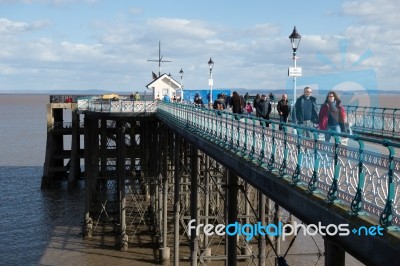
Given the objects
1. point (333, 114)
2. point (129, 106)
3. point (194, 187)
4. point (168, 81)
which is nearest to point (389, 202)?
point (333, 114)

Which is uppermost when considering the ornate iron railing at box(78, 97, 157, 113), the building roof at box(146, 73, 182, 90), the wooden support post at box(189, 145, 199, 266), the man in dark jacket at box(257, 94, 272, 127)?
the building roof at box(146, 73, 182, 90)

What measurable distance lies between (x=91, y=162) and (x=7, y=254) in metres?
6.45

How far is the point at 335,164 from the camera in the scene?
7.36 m

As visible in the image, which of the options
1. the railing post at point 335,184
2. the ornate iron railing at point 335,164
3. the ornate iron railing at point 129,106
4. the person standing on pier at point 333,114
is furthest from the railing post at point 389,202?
the ornate iron railing at point 129,106

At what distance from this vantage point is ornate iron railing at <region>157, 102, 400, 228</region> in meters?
6.25

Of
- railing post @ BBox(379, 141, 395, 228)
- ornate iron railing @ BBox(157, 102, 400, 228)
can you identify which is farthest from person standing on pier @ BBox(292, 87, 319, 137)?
railing post @ BBox(379, 141, 395, 228)

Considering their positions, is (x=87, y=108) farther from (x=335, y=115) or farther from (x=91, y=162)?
(x=335, y=115)

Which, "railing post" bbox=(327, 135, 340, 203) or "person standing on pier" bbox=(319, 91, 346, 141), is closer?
"railing post" bbox=(327, 135, 340, 203)

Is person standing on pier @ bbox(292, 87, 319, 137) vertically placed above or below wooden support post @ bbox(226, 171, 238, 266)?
above

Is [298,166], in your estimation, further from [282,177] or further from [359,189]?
[359,189]

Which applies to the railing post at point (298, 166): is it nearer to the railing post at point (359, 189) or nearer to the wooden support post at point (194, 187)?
the railing post at point (359, 189)

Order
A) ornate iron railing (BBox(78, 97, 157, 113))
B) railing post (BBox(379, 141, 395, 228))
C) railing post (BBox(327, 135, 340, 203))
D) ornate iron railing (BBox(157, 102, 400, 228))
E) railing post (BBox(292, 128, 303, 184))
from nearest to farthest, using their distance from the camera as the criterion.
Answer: railing post (BBox(379, 141, 395, 228)) < ornate iron railing (BBox(157, 102, 400, 228)) < railing post (BBox(327, 135, 340, 203)) < railing post (BBox(292, 128, 303, 184)) < ornate iron railing (BBox(78, 97, 157, 113))

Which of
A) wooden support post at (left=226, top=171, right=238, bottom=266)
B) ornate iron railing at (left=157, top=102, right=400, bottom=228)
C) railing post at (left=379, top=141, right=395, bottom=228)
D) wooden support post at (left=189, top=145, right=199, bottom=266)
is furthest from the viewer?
wooden support post at (left=189, top=145, right=199, bottom=266)

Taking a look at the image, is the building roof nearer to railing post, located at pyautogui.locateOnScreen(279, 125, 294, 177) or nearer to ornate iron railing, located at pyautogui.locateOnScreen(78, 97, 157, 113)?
ornate iron railing, located at pyautogui.locateOnScreen(78, 97, 157, 113)
